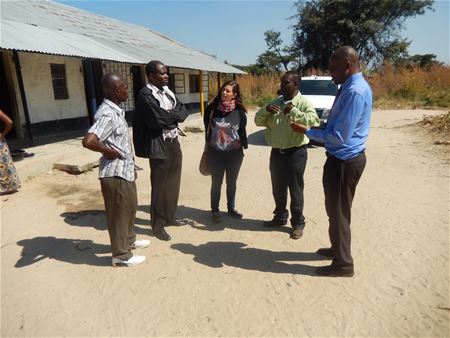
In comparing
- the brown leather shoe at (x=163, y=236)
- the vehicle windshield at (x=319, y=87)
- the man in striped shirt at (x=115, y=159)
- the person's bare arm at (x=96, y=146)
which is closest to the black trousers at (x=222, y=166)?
the brown leather shoe at (x=163, y=236)

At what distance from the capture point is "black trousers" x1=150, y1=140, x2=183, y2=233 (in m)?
3.61

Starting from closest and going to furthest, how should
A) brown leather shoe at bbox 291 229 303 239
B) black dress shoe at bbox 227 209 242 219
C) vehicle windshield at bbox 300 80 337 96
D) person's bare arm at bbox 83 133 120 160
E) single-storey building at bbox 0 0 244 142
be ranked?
person's bare arm at bbox 83 133 120 160, brown leather shoe at bbox 291 229 303 239, black dress shoe at bbox 227 209 242 219, single-storey building at bbox 0 0 244 142, vehicle windshield at bbox 300 80 337 96

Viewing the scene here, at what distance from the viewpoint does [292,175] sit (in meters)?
3.54

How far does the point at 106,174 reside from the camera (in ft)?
9.34

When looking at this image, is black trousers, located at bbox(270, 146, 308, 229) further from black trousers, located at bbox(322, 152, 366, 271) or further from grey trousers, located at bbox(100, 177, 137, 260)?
grey trousers, located at bbox(100, 177, 137, 260)

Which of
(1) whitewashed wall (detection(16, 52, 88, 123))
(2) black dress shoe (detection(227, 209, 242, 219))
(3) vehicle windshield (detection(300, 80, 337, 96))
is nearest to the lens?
(2) black dress shoe (detection(227, 209, 242, 219))

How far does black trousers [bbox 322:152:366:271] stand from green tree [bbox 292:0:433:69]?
24.6 m

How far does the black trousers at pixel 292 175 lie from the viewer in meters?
3.51

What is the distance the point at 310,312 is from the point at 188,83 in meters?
16.1

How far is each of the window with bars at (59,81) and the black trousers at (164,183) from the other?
25.0ft

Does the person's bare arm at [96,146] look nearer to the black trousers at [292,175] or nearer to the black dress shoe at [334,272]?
the black trousers at [292,175]

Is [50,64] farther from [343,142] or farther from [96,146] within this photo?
[343,142]

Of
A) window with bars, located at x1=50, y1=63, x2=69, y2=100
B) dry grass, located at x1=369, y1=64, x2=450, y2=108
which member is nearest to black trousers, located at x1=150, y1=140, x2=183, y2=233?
window with bars, located at x1=50, y1=63, x2=69, y2=100

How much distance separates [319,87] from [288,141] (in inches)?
267
